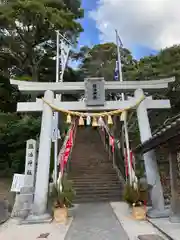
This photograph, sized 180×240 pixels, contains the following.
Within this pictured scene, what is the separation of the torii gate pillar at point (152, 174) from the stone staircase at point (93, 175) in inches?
166

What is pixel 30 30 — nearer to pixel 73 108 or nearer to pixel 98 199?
pixel 73 108

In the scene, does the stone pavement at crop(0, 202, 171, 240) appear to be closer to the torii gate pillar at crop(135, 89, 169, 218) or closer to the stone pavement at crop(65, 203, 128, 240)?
the stone pavement at crop(65, 203, 128, 240)

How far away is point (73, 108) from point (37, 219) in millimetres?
4237

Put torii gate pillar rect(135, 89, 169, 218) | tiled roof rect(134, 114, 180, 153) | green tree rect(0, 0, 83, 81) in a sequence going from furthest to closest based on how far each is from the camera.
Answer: green tree rect(0, 0, 83, 81), torii gate pillar rect(135, 89, 169, 218), tiled roof rect(134, 114, 180, 153)

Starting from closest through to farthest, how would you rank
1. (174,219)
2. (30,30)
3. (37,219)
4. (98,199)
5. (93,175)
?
(174,219), (37,219), (98,199), (93,175), (30,30)

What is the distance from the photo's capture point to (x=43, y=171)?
1020cm

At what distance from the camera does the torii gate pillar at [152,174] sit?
9.62 metres

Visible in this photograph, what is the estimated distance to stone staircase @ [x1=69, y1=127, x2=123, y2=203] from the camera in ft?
46.5

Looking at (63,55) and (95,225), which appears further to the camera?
(63,55)

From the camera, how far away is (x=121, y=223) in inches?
343

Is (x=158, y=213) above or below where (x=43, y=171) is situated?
below

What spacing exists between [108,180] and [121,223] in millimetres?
7018

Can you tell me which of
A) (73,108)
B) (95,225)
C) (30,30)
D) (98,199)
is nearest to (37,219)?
(95,225)

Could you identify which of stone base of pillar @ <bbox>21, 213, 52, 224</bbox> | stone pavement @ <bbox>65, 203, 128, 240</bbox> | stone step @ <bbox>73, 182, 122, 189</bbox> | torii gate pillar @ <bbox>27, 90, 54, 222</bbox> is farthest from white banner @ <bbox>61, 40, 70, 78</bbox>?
stone base of pillar @ <bbox>21, 213, 52, 224</bbox>
